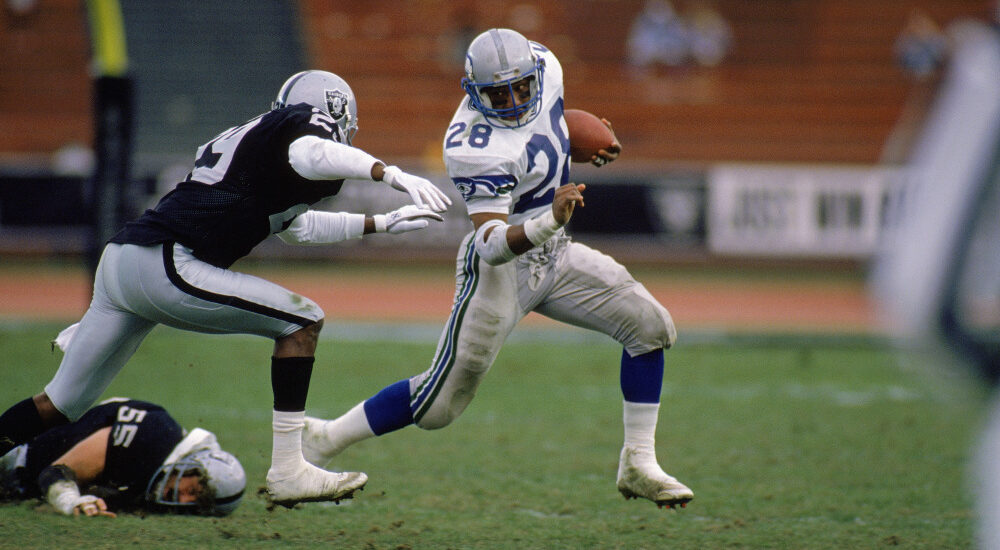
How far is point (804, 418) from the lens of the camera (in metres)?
5.98

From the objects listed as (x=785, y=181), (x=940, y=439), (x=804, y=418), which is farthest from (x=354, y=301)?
(x=940, y=439)

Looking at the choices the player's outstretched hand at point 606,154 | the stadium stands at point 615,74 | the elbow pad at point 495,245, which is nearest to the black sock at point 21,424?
the elbow pad at point 495,245

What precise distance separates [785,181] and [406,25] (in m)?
6.71

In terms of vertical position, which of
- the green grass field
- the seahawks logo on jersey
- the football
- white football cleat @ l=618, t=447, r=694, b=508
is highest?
the seahawks logo on jersey

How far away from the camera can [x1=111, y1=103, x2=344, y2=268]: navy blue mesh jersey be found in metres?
3.57

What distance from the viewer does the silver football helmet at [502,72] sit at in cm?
382

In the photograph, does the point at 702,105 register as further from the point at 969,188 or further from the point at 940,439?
the point at 969,188

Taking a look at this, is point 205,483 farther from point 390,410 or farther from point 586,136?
point 586,136

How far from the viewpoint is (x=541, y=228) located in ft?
11.6

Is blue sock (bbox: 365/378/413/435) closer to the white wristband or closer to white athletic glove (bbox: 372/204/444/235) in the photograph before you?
white athletic glove (bbox: 372/204/444/235)

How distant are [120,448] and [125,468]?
73mm

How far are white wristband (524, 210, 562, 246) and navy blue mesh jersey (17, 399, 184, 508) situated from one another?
156cm

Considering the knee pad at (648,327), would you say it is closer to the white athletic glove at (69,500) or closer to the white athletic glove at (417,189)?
the white athletic glove at (417,189)

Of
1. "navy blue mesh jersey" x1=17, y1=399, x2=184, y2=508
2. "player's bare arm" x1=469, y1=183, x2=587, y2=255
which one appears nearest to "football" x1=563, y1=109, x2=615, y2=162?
"player's bare arm" x1=469, y1=183, x2=587, y2=255
